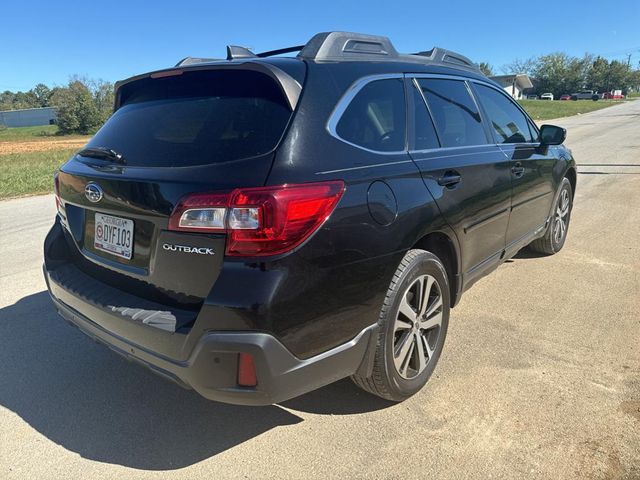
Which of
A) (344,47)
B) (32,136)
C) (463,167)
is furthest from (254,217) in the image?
(32,136)

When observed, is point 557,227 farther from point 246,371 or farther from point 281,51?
point 246,371

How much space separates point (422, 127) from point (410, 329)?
3.88 feet

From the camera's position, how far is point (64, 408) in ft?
9.07

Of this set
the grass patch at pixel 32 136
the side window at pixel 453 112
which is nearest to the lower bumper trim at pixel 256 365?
the side window at pixel 453 112

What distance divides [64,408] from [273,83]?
2.09 meters

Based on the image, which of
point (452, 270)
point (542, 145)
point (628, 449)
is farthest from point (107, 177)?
point (542, 145)

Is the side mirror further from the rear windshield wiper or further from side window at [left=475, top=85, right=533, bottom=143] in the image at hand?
the rear windshield wiper

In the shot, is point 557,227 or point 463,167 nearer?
point 463,167

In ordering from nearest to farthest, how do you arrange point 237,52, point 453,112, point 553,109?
point 237,52
point 453,112
point 553,109

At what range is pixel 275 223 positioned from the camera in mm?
2004

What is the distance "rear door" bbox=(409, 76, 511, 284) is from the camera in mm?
2910

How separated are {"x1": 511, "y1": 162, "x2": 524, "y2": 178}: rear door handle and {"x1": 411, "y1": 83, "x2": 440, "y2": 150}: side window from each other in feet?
3.54

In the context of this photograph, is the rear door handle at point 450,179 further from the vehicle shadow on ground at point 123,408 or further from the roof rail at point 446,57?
the vehicle shadow on ground at point 123,408

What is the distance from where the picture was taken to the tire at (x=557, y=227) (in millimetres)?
5066
